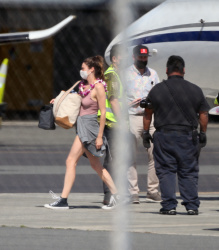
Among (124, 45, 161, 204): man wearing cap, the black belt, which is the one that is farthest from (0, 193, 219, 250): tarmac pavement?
the black belt

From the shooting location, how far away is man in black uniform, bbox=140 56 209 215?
8844 mm

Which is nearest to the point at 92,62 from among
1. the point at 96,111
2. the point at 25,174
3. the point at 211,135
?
the point at 96,111

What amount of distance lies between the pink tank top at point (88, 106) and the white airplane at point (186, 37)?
2.00 meters

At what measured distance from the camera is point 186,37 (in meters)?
11.4

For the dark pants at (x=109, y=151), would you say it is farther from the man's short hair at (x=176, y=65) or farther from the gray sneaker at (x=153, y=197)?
the man's short hair at (x=176, y=65)

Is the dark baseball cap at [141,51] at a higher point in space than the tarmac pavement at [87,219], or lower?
higher

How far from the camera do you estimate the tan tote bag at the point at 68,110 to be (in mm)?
9125

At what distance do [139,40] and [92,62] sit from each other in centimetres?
209

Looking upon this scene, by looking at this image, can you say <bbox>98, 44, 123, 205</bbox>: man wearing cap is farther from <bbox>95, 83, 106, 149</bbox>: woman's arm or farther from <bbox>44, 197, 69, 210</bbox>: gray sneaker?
<bbox>44, 197, 69, 210</bbox>: gray sneaker

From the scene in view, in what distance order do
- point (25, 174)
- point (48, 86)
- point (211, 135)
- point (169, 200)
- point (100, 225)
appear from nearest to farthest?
point (100, 225) → point (169, 200) → point (25, 174) → point (211, 135) → point (48, 86)

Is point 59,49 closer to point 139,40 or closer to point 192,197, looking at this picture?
point 139,40

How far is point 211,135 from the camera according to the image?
87.7 ft

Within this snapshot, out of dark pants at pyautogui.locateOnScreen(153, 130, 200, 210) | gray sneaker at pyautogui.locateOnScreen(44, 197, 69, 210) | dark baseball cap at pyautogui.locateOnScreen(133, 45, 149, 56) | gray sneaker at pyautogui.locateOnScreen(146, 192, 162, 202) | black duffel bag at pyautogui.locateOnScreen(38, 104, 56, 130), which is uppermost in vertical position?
dark baseball cap at pyautogui.locateOnScreen(133, 45, 149, 56)

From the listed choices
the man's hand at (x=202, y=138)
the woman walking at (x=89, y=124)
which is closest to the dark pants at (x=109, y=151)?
the woman walking at (x=89, y=124)
